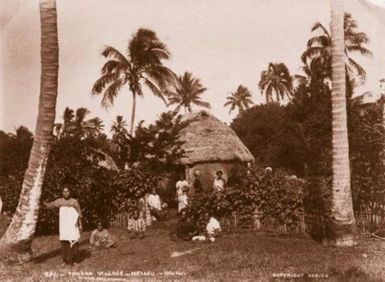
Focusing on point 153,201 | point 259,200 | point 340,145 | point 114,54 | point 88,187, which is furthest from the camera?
point 114,54

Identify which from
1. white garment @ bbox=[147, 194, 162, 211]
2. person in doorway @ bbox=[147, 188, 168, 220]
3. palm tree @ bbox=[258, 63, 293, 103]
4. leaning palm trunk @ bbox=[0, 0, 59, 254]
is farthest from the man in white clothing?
palm tree @ bbox=[258, 63, 293, 103]

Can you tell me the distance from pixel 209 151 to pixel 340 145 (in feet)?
41.9

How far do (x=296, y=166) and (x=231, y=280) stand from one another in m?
19.9

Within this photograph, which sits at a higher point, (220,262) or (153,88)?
(153,88)

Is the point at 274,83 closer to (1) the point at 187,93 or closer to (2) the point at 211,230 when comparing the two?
(1) the point at 187,93

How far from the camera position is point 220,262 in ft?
32.8

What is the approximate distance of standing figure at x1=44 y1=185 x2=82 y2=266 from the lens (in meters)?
10.5

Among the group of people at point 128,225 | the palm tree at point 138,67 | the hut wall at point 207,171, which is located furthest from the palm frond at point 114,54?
the group of people at point 128,225

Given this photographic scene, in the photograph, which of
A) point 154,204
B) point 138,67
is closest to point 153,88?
point 138,67

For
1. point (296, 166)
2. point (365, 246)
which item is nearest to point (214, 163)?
point (296, 166)

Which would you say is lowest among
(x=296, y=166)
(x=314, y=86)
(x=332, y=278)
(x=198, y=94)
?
(x=332, y=278)

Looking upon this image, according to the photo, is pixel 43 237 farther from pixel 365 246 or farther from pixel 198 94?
pixel 198 94

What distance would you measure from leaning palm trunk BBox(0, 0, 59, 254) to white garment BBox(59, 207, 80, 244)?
2.20ft

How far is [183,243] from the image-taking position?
12445 millimetres
